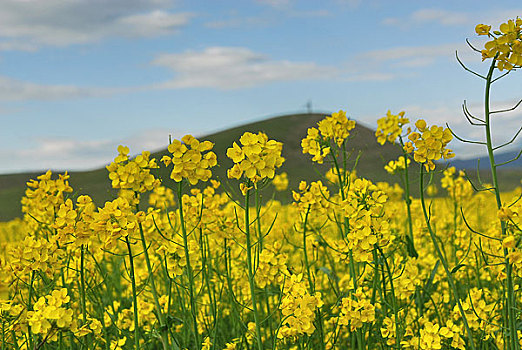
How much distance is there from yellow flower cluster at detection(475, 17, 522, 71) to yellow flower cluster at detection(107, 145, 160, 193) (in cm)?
160

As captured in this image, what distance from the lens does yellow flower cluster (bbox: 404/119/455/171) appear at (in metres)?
2.36


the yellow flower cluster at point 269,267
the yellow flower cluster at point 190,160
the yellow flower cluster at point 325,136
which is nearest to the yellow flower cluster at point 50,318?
the yellow flower cluster at point 190,160

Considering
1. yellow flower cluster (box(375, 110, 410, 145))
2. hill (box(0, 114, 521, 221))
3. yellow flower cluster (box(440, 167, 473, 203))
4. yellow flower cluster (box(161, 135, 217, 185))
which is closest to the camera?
yellow flower cluster (box(161, 135, 217, 185))

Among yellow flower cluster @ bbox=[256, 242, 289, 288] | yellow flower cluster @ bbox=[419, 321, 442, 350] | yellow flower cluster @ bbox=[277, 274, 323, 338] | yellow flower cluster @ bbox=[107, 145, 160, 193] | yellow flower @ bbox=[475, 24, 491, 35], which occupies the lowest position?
yellow flower cluster @ bbox=[419, 321, 442, 350]

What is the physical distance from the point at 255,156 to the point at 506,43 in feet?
4.01

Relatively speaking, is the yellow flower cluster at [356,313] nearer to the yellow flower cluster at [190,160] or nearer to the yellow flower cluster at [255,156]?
the yellow flower cluster at [255,156]

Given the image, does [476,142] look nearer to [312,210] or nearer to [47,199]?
[312,210]

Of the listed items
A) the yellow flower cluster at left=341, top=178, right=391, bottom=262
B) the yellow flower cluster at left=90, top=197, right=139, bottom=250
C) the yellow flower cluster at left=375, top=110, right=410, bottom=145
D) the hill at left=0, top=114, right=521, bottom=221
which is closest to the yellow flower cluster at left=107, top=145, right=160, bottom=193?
the yellow flower cluster at left=90, top=197, right=139, bottom=250

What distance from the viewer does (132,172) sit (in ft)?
7.52

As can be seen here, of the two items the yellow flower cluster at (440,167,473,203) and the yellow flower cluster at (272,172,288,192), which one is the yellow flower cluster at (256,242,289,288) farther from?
the yellow flower cluster at (272,172,288,192)

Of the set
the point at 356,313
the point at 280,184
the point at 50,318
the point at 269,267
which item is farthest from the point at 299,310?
the point at 280,184

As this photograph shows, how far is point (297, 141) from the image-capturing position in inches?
2079

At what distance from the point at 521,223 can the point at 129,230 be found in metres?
1.76

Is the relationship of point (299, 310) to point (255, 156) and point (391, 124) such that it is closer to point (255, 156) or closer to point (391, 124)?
point (255, 156)
